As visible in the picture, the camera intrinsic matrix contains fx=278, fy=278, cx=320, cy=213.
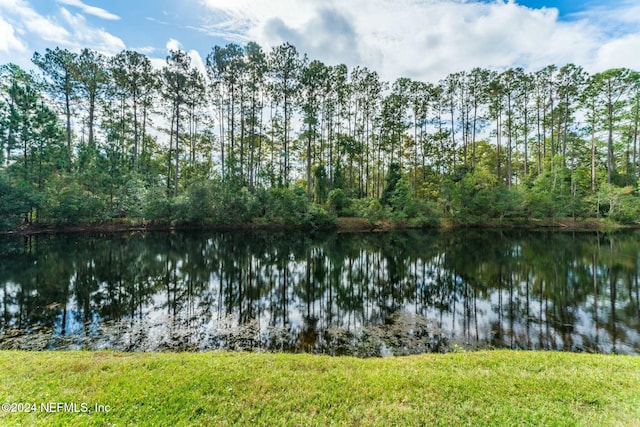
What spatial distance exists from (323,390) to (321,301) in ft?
18.6

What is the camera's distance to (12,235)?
22.2 m

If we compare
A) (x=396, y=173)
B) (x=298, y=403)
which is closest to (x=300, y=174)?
(x=396, y=173)

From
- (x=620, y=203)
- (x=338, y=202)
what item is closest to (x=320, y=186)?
(x=338, y=202)

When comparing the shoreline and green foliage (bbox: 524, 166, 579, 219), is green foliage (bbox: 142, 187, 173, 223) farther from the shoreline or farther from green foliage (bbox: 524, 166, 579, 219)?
green foliage (bbox: 524, 166, 579, 219)

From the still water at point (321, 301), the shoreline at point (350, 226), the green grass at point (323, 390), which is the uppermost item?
the shoreline at point (350, 226)

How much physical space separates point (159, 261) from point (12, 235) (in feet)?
59.6

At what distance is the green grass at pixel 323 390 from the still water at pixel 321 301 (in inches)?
67.5

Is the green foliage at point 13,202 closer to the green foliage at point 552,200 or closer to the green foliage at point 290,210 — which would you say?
the green foliage at point 290,210

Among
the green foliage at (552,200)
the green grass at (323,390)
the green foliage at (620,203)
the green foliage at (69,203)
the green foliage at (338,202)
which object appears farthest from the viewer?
the green foliage at (552,200)

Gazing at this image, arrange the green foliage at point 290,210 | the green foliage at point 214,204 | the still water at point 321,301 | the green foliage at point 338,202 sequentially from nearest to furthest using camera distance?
1. the still water at point 321,301
2. the green foliage at point 214,204
3. the green foliage at point 290,210
4. the green foliage at point 338,202

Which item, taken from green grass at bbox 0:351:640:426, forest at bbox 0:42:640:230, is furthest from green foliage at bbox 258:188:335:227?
green grass at bbox 0:351:640:426

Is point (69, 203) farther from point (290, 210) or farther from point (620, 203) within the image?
point (620, 203)

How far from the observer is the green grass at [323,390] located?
306cm

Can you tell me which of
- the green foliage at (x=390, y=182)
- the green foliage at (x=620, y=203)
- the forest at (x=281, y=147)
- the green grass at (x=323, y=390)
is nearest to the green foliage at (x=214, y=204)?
the forest at (x=281, y=147)
